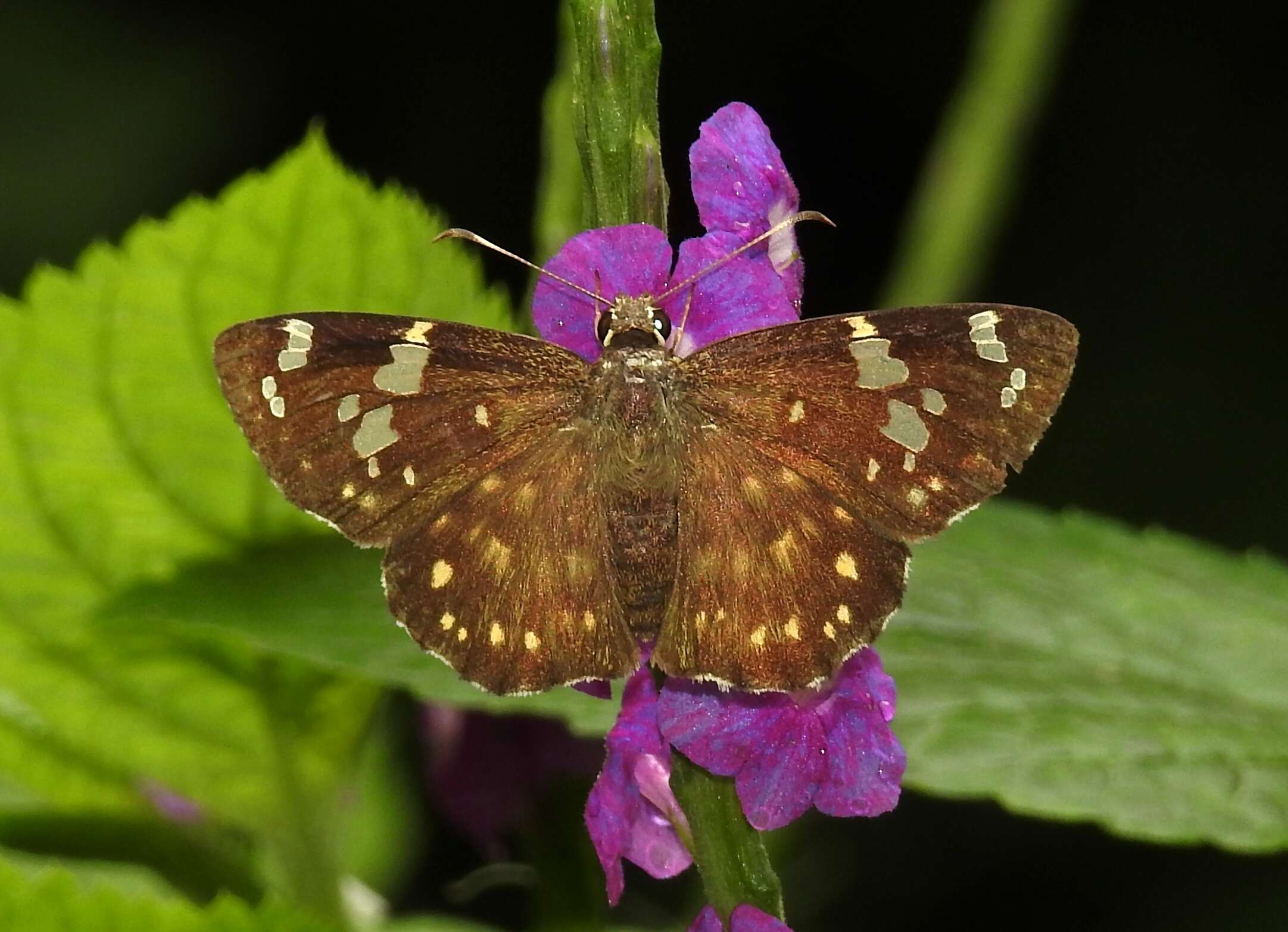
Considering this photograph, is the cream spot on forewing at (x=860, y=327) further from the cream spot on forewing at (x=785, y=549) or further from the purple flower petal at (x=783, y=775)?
the purple flower petal at (x=783, y=775)

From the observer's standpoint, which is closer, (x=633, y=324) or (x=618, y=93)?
(x=618, y=93)

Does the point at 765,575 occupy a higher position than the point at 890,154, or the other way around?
the point at 765,575

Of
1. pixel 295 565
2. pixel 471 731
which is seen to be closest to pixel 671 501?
pixel 295 565

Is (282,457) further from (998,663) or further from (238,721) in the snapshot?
(998,663)

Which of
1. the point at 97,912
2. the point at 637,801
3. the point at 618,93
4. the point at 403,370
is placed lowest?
the point at 97,912

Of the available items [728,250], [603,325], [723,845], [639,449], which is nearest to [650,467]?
[639,449]

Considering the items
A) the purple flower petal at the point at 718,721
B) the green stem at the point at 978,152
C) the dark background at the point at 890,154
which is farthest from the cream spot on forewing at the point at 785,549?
the dark background at the point at 890,154

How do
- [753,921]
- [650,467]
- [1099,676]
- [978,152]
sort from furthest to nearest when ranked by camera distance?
[978,152] < [1099,676] < [650,467] < [753,921]

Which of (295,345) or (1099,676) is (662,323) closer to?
(295,345)
